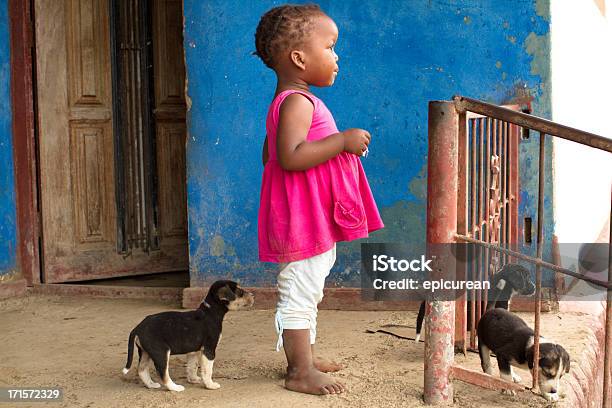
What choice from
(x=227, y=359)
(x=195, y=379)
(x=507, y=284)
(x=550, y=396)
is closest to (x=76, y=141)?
(x=227, y=359)

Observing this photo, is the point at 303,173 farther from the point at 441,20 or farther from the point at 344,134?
the point at 441,20

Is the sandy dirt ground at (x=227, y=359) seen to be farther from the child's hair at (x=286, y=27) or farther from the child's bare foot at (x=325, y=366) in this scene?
the child's hair at (x=286, y=27)

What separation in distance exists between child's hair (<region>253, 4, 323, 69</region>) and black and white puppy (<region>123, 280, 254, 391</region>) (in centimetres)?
106

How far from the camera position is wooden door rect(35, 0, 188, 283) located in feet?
19.1

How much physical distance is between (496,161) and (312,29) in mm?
1147

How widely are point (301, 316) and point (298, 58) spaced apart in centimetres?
107

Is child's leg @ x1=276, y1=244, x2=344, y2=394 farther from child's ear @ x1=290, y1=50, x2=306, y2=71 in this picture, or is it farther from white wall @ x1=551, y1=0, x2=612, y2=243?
white wall @ x1=551, y1=0, x2=612, y2=243

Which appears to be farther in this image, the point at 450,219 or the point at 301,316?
the point at 301,316

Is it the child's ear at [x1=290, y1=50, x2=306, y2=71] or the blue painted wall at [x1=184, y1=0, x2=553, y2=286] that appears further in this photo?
the blue painted wall at [x1=184, y1=0, x2=553, y2=286]

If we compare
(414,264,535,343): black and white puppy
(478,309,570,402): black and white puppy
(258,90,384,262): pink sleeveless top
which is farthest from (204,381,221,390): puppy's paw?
(414,264,535,343): black and white puppy

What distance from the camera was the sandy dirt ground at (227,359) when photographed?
3537 millimetres

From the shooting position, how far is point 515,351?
3451 millimetres

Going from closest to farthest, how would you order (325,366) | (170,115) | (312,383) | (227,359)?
1. (312,383)
2. (325,366)
3. (227,359)
4. (170,115)

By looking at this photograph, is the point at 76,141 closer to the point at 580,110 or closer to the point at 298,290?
the point at 298,290
